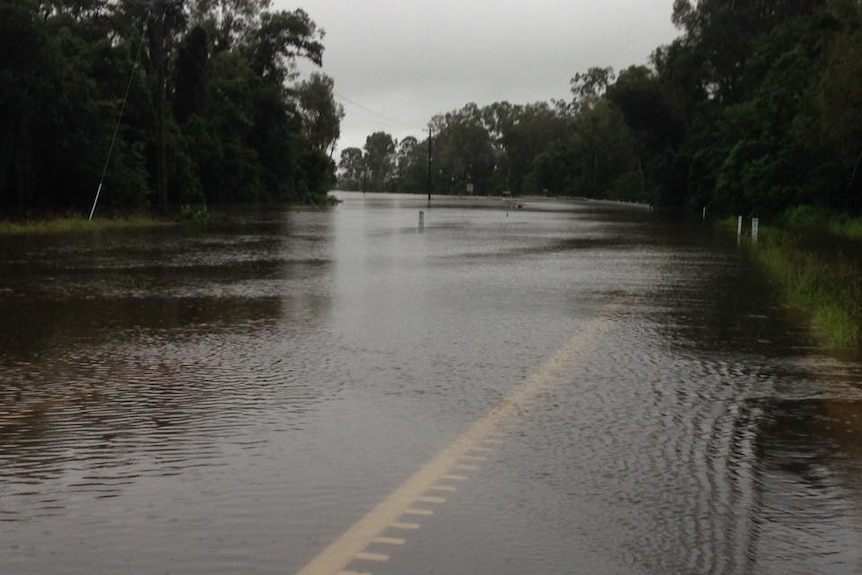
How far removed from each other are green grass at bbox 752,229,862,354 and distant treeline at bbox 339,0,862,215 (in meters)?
8.97

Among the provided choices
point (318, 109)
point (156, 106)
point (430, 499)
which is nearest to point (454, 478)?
point (430, 499)

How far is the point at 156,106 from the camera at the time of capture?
49562mm

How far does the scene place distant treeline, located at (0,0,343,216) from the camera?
38344mm

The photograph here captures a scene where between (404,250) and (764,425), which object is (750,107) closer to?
(404,250)

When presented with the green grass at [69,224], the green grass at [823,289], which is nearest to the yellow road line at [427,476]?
the green grass at [823,289]

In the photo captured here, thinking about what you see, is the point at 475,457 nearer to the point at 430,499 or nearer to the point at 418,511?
the point at 430,499

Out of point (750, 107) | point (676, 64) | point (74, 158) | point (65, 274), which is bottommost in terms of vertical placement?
point (65, 274)

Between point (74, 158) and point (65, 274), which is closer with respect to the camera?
point (65, 274)

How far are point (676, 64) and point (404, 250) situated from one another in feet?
170

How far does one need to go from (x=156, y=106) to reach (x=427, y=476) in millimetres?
47386

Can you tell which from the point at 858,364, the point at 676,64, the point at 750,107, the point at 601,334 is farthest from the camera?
the point at 676,64

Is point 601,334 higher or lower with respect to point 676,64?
lower

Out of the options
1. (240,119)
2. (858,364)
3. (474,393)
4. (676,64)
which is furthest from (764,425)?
(240,119)

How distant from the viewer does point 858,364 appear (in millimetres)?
9422
